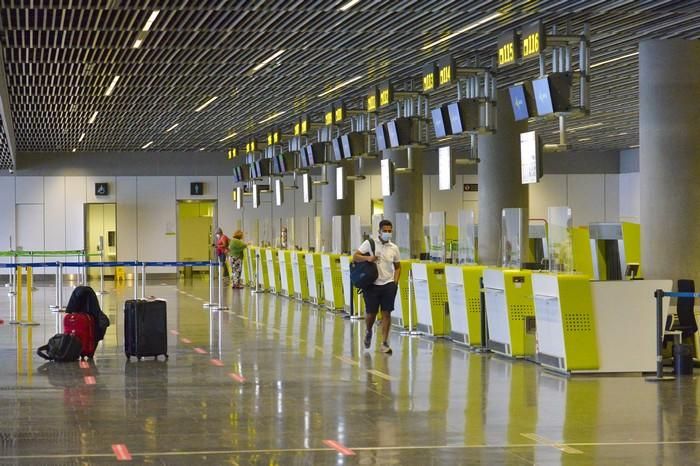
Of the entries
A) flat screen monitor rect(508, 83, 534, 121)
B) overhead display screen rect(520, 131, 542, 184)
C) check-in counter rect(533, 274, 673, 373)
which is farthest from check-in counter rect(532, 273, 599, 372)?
flat screen monitor rect(508, 83, 534, 121)

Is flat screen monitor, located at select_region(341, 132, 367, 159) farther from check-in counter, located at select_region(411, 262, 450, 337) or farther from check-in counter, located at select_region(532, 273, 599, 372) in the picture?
check-in counter, located at select_region(532, 273, 599, 372)

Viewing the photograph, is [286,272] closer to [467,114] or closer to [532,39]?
[467,114]

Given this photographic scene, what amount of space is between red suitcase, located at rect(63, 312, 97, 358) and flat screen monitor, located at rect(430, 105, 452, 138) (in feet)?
19.0

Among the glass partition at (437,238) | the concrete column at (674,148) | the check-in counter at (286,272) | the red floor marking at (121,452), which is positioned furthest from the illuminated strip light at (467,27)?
the check-in counter at (286,272)

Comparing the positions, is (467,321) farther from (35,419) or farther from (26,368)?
(35,419)

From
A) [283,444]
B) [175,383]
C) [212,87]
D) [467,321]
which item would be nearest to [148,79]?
[212,87]

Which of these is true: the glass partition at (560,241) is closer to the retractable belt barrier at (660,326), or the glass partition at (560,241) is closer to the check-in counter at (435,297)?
the retractable belt barrier at (660,326)

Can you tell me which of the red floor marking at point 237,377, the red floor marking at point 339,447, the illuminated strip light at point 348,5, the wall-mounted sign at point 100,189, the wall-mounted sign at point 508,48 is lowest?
the red floor marking at point 237,377

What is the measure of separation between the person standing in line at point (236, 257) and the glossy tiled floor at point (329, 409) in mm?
17050

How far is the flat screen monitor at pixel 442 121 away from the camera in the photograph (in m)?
17.5

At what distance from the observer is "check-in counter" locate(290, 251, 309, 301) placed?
1053 inches

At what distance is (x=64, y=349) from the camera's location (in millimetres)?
14625

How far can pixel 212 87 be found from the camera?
21812 millimetres

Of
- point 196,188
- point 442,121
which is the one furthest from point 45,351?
point 196,188
